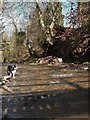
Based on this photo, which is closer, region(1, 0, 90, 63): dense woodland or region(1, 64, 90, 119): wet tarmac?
region(1, 64, 90, 119): wet tarmac

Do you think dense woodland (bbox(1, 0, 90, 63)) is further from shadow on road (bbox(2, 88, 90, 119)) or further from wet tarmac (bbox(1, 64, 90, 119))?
shadow on road (bbox(2, 88, 90, 119))

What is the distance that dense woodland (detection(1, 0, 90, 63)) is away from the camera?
92.9ft

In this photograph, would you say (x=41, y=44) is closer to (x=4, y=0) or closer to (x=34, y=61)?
(x=34, y=61)

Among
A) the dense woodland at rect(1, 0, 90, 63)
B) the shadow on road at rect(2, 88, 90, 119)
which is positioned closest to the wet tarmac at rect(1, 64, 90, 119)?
the shadow on road at rect(2, 88, 90, 119)

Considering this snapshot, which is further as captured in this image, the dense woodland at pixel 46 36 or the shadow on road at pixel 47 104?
the dense woodland at pixel 46 36

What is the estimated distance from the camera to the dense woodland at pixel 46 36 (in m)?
28.3

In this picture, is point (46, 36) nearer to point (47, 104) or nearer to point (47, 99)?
point (47, 99)

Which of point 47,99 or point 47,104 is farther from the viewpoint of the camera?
point 47,99

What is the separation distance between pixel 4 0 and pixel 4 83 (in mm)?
16667

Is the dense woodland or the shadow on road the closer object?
→ the shadow on road

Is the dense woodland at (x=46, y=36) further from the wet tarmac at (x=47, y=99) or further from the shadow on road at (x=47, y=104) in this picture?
the shadow on road at (x=47, y=104)

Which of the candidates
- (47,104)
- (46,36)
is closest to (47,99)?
(47,104)

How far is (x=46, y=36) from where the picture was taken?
2975cm

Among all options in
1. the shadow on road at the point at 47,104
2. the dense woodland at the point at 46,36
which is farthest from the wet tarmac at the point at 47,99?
the dense woodland at the point at 46,36
